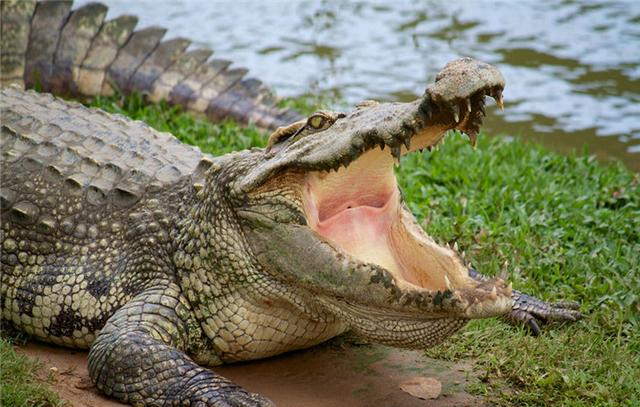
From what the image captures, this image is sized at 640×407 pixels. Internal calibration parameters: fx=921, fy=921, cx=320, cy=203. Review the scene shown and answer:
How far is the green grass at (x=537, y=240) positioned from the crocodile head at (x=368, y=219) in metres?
0.51

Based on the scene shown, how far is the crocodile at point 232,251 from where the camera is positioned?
3.31 meters

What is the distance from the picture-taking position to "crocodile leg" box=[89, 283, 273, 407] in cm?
343

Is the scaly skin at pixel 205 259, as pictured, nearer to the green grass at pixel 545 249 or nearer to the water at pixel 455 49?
the green grass at pixel 545 249

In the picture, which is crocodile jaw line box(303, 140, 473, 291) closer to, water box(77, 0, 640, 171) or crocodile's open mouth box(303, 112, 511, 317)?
crocodile's open mouth box(303, 112, 511, 317)

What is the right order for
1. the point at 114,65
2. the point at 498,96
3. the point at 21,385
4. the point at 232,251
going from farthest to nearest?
the point at 114,65
the point at 232,251
the point at 21,385
the point at 498,96

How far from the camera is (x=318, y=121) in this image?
11.8 ft

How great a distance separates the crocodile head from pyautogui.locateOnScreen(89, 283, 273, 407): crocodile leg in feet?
1.58

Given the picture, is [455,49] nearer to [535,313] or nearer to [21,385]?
[535,313]

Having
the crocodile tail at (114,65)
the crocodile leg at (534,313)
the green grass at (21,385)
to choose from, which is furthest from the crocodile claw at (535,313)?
the crocodile tail at (114,65)

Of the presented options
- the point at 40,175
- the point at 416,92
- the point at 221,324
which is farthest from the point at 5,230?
the point at 416,92

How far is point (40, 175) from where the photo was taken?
13.8 ft

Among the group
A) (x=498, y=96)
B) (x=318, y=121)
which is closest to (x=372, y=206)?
(x=318, y=121)

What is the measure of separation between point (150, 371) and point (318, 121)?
3.80 ft

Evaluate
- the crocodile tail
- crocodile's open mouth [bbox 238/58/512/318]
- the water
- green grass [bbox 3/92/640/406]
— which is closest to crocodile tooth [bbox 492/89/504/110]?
crocodile's open mouth [bbox 238/58/512/318]
